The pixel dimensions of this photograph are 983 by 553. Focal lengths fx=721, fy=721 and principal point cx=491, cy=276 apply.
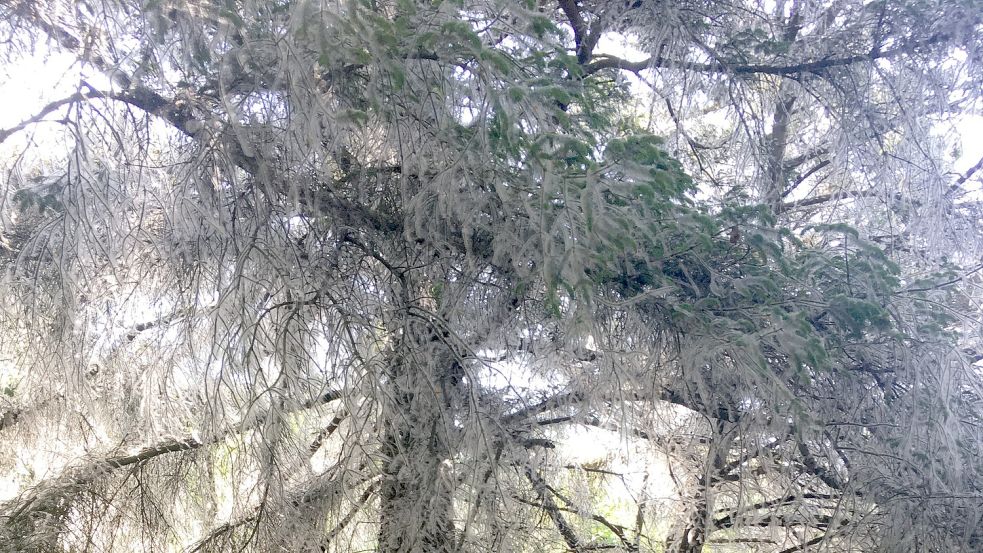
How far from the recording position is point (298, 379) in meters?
2.39

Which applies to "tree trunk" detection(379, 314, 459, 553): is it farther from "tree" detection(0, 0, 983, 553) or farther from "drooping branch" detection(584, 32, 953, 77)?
"drooping branch" detection(584, 32, 953, 77)

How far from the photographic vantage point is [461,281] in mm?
2920

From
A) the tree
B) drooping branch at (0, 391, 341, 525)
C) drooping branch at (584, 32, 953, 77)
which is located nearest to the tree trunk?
the tree

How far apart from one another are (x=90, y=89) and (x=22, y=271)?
0.78 metres

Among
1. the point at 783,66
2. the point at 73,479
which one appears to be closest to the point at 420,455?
the point at 73,479

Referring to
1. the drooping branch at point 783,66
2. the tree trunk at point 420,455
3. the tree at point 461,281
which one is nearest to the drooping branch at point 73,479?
the tree at point 461,281

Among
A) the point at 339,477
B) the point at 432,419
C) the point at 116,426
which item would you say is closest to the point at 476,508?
the point at 432,419

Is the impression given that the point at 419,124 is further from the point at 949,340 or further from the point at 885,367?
the point at 949,340

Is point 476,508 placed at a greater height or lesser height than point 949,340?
lesser

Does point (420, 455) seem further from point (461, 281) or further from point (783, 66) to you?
point (783, 66)

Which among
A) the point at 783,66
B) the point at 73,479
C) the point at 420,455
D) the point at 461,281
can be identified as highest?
the point at 783,66

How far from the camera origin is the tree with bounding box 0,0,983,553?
2396 mm

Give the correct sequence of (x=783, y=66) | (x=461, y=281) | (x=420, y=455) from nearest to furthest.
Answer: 1. (x=420, y=455)
2. (x=461, y=281)
3. (x=783, y=66)

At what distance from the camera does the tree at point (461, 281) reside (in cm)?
240
